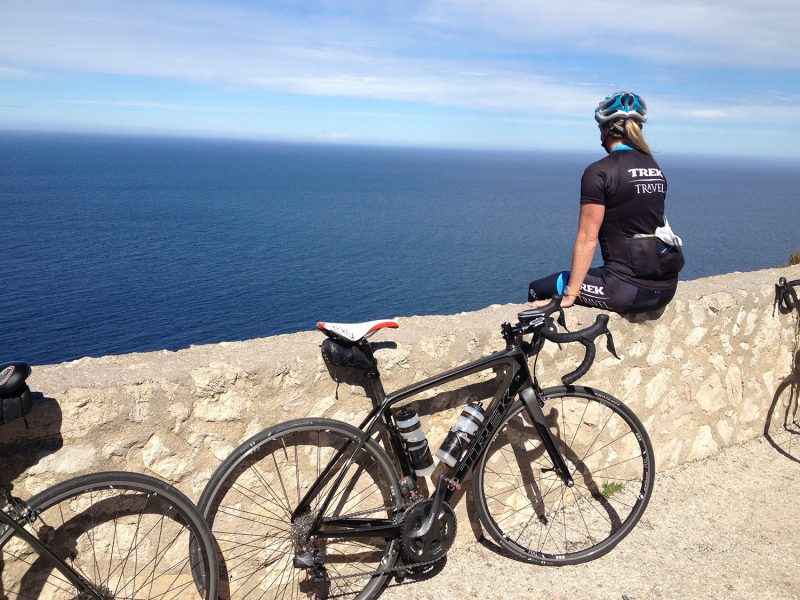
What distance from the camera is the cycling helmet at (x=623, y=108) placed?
4164 mm

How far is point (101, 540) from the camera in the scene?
2854 mm

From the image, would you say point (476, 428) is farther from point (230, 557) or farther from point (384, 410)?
point (230, 557)

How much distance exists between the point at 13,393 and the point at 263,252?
241 ft

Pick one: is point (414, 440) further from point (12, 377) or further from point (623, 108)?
point (623, 108)

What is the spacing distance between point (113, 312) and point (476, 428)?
169 feet

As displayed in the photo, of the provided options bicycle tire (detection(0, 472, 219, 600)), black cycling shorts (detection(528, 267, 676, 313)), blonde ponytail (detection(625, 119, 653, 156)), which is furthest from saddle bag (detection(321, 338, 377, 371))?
blonde ponytail (detection(625, 119, 653, 156))

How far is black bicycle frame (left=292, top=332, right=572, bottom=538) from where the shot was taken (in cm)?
318

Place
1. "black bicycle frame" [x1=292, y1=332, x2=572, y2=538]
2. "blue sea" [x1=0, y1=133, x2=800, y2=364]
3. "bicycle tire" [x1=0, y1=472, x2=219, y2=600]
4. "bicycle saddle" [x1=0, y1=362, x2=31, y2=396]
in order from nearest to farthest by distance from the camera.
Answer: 1. "bicycle saddle" [x1=0, y1=362, x2=31, y2=396]
2. "bicycle tire" [x1=0, y1=472, x2=219, y2=600]
3. "black bicycle frame" [x1=292, y1=332, x2=572, y2=538]
4. "blue sea" [x1=0, y1=133, x2=800, y2=364]

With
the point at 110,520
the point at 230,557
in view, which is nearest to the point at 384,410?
the point at 230,557

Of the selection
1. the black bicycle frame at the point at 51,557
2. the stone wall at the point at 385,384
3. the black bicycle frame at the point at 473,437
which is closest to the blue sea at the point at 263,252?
the stone wall at the point at 385,384

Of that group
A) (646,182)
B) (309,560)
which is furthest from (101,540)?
(646,182)

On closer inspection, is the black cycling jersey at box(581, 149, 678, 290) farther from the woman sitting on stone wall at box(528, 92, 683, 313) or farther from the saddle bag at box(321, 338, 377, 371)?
the saddle bag at box(321, 338, 377, 371)

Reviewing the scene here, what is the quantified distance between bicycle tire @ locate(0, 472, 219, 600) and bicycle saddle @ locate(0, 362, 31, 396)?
17.1 inches

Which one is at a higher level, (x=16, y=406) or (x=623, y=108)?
(x=623, y=108)
